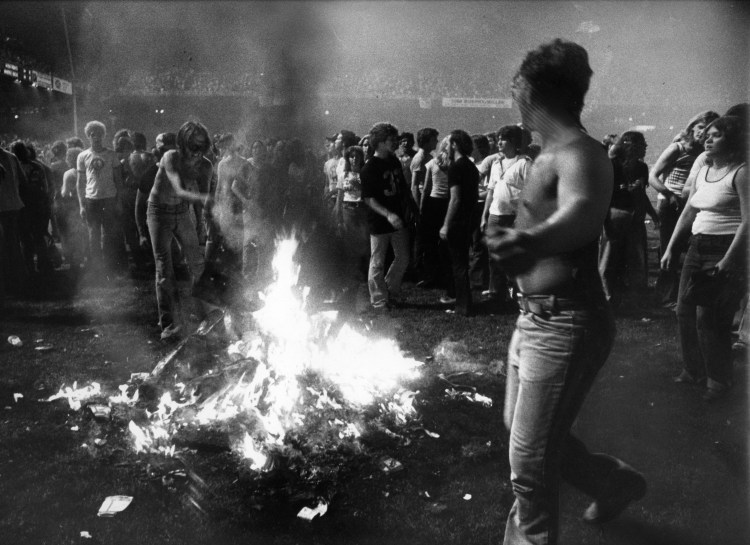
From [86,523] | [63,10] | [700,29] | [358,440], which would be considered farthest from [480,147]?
[700,29]

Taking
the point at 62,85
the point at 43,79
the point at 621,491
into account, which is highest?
the point at 43,79

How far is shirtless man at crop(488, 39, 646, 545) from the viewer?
7.24ft

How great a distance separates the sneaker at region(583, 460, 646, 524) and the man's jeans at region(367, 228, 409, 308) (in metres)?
4.49

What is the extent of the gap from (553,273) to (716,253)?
2867mm

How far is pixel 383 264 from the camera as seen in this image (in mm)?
7355

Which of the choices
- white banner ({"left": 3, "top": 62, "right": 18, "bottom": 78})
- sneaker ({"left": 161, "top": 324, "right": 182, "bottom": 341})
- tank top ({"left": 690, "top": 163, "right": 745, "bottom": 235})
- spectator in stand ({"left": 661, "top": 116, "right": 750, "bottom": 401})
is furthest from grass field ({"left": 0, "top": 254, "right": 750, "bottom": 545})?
white banner ({"left": 3, "top": 62, "right": 18, "bottom": 78})

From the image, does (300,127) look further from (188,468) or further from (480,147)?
(188,468)

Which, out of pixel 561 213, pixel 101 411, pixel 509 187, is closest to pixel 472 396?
pixel 101 411

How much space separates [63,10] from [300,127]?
20.4 ft

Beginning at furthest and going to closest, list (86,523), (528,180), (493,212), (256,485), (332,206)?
(332,206) < (493,212) < (256,485) < (86,523) < (528,180)

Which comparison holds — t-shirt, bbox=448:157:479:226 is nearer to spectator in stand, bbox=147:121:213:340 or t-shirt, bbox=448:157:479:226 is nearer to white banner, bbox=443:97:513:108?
spectator in stand, bbox=147:121:213:340

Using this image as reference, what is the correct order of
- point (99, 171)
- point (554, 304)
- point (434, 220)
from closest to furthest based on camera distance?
1. point (554, 304)
2. point (434, 220)
3. point (99, 171)

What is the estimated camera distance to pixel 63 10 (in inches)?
579

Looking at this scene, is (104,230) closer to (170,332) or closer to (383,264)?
(170,332)
